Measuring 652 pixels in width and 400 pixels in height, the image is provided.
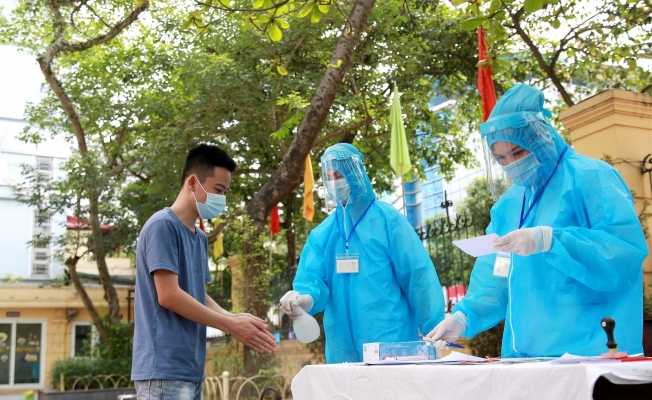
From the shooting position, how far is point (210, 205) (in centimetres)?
298

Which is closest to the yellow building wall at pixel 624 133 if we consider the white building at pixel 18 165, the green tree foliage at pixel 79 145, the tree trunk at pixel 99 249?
the green tree foliage at pixel 79 145

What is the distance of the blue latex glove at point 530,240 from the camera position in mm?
2170

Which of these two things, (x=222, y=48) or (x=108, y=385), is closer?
(x=222, y=48)

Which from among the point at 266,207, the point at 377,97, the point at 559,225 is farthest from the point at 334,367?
the point at 377,97

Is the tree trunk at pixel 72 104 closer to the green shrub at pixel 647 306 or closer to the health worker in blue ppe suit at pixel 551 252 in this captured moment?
the green shrub at pixel 647 306

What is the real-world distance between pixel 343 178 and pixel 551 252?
5.52 ft

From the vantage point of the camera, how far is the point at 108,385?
13.8 metres

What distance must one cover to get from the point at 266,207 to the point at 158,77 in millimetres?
5795

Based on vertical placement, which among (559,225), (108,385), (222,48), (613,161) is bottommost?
(108,385)

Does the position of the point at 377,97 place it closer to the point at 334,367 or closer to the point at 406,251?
the point at 406,251

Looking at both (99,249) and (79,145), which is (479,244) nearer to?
(79,145)

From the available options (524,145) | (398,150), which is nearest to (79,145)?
(398,150)

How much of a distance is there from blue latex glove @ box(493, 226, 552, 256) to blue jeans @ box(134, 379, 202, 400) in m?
1.24

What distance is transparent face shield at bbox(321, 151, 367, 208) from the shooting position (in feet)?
12.2
